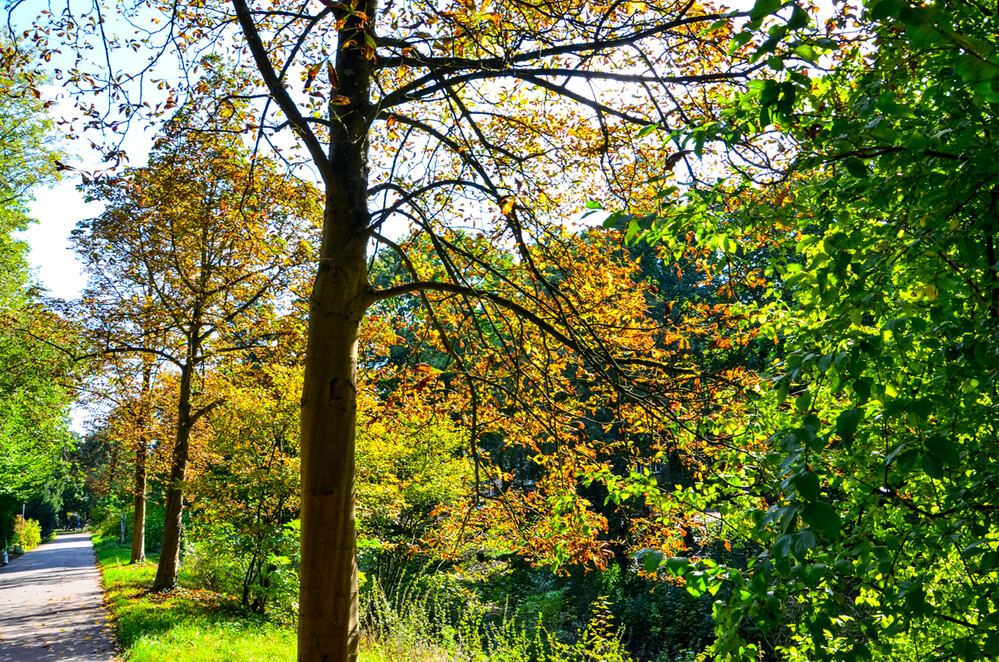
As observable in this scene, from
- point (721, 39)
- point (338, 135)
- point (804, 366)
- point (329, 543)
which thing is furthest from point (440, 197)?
point (804, 366)

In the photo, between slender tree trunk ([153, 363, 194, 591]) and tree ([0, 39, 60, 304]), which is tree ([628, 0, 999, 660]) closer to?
slender tree trunk ([153, 363, 194, 591])

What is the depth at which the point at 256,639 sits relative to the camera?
29.4 ft

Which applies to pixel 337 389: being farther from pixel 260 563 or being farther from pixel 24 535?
pixel 24 535

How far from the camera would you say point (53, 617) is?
12211mm

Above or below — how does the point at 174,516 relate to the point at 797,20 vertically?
below

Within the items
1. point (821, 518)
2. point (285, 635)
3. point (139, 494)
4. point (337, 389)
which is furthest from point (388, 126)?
point (139, 494)

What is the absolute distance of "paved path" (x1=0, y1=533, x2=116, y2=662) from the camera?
934 centimetres

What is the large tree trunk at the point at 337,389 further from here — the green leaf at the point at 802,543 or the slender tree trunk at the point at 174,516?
the slender tree trunk at the point at 174,516

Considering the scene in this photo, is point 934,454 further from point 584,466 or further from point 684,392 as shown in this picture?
point 584,466

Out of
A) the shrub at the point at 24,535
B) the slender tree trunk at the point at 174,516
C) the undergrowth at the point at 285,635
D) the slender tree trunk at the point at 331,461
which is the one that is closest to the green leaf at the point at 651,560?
the slender tree trunk at the point at 331,461

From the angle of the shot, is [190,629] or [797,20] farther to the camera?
[190,629]

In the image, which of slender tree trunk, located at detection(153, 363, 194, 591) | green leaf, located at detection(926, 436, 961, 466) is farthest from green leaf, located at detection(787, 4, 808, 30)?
slender tree trunk, located at detection(153, 363, 194, 591)

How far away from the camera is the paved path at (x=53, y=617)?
30.7 ft

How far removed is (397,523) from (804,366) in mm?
13109
